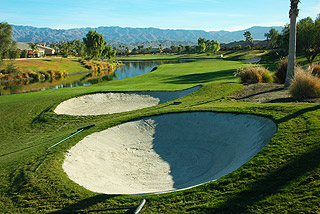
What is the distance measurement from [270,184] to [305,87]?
984 cm

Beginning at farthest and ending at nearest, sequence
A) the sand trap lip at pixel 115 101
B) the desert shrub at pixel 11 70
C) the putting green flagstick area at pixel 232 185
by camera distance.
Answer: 1. the desert shrub at pixel 11 70
2. the sand trap lip at pixel 115 101
3. the putting green flagstick area at pixel 232 185

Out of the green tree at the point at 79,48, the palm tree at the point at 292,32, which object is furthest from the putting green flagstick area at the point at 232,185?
the green tree at the point at 79,48

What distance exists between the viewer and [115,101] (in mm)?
23922

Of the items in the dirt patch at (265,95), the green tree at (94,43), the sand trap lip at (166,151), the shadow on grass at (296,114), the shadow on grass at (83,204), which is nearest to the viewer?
the shadow on grass at (83,204)

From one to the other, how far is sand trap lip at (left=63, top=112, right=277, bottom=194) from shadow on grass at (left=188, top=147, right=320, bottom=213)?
1.51m

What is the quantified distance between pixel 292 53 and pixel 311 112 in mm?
8504

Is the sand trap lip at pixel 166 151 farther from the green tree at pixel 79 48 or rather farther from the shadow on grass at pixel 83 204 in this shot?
the green tree at pixel 79 48

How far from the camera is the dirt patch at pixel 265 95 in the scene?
14855mm

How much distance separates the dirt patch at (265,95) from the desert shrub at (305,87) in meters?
0.45

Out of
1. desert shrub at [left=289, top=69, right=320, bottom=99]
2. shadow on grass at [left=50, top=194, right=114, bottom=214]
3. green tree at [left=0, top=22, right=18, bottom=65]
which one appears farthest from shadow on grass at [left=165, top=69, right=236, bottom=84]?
green tree at [left=0, top=22, right=18, bottom=65]

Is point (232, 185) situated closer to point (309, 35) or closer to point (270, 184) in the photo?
point (270, 184)

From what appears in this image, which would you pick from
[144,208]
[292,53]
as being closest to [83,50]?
[292,53]

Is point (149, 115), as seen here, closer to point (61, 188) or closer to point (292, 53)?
point (61, 188)

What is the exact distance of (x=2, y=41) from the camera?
68.1m
